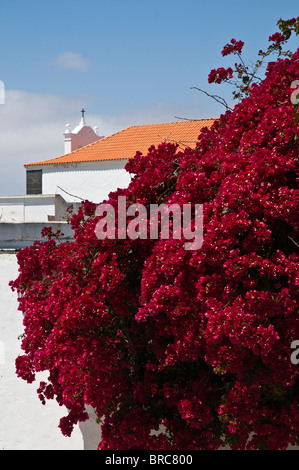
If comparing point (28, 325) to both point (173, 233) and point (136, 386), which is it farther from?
point (173, 233)

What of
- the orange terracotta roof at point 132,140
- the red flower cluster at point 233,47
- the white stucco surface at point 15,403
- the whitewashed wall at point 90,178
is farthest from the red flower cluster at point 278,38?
the whitewashed wall at point 90,178

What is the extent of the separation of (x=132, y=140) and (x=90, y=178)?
271cm

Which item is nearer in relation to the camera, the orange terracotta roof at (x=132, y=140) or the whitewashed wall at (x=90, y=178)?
the orange terracotta roof at (x=132, y=140)

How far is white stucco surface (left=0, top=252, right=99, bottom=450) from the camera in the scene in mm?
6715

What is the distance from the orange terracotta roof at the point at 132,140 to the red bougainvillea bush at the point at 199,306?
20439 millimetres

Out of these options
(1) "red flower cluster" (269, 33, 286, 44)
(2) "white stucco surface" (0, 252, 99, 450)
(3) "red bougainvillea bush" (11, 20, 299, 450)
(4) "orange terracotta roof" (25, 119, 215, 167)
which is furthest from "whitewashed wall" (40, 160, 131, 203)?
(3) "red bougainvillea bush" (11, 20, 299, 450)

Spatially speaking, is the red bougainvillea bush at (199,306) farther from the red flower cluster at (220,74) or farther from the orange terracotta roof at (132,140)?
the orange terracotta roof at (132,140)

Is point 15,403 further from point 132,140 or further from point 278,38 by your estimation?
point 132,140

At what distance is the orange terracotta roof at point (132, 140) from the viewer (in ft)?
88.5

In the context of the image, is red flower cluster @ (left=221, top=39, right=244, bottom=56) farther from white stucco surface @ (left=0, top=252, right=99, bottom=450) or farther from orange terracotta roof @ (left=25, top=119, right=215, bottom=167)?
orange terracotta roof @ (left=25, top=119, right=215, bottom=167)

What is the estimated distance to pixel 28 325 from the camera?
5.94 m

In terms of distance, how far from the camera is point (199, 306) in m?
4.77

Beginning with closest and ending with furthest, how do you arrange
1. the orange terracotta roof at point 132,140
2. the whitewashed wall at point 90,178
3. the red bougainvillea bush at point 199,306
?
the red bougainvillea bush at point 199,306, the orange terracotta roof at point 132,140, the whitewashed wall at point 90,178

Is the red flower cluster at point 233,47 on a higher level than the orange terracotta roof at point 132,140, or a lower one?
lower
